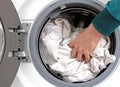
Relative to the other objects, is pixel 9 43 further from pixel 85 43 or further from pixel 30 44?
pixel 85 43

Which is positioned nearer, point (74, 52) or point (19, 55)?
point (19, 55)

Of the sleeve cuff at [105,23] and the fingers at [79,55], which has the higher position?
the sleeve cuff at [105,23]

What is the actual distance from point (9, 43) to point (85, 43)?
32 centimetres

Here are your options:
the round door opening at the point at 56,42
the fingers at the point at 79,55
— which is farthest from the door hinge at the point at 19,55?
the fingers at the point at 79,55

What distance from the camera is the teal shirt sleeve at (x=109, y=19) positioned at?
107cm

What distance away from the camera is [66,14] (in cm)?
137

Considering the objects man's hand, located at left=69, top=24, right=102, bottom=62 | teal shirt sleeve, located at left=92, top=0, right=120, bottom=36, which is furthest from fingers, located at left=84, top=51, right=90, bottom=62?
teal shirt sleeve, located at left=92, top=0, right=120, bottom=36

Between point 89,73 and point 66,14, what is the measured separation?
306mm

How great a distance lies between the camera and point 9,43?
111cm

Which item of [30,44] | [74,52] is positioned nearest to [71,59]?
[74,52]

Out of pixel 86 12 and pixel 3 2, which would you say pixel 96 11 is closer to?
pixel 86 12

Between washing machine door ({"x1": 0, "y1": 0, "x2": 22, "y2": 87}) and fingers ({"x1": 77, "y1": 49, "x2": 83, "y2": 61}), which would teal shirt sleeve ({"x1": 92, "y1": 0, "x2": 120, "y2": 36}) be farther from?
washing machine door ({"x1": 0, "y1": 0, "x2": 22, "y2": 87})

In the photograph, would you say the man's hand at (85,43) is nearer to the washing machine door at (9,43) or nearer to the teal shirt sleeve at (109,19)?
the teal shirt sleeve at (109,19)

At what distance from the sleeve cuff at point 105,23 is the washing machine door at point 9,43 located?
1.02 ft
